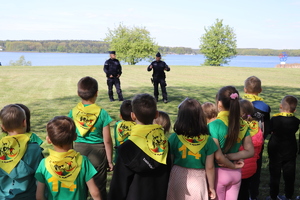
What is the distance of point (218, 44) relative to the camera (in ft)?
268

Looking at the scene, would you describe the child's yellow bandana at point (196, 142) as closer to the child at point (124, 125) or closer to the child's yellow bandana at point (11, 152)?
the child at point (124, 125)

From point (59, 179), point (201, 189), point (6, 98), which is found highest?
point (59, 179)

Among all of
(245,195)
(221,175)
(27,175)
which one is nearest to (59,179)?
(27,175)

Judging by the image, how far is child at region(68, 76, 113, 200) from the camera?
4.01 m

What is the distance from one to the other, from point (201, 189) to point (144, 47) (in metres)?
76.8

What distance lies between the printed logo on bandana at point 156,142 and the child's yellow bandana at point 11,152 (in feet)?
3.98

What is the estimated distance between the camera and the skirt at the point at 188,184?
3.22 m

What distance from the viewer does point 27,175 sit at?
10.3ft

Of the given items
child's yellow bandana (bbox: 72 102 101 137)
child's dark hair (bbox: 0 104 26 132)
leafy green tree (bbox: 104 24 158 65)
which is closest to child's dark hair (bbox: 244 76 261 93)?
child's yellow bandana (bbox: 72 102 101 137)

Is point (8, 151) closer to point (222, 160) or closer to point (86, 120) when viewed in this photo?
point (86, 120)

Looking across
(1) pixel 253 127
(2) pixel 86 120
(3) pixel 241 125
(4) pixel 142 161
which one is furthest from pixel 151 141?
(1) pixel 253 127

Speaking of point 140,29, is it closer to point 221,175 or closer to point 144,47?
point 144,47

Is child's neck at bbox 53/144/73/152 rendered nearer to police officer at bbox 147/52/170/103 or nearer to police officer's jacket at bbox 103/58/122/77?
police officer at bbox 147/52/170/103

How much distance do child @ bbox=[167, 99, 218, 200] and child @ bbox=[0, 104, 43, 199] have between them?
1348 mm
